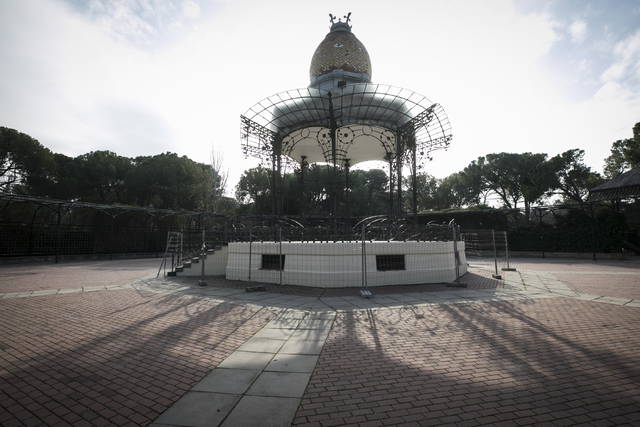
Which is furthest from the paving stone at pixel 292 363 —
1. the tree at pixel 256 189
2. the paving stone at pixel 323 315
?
the tree at pixel 256 189

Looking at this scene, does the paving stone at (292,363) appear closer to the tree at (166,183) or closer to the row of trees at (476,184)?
the row of trees at (476,184)

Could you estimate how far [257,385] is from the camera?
3441mm

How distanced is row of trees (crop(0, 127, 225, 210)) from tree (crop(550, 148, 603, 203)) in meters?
47.0

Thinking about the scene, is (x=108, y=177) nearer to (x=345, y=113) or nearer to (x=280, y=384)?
(x=345, y=113)

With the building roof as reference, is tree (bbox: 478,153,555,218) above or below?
above

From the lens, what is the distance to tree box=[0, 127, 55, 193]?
28297mm

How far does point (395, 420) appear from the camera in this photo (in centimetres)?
275

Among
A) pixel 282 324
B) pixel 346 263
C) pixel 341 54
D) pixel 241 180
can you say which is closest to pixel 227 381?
pixel 282 324

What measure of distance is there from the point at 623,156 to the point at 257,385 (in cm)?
4759

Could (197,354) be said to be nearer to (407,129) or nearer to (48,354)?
(48,354)

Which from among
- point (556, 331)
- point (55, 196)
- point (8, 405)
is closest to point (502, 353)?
point (556, 331)

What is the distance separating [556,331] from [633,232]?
26.9 meters

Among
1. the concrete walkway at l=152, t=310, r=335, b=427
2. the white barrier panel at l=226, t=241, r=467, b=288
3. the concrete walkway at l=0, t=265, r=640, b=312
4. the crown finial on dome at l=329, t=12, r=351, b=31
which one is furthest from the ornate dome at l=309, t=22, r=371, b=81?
the concrete walkway at l=152, t=310, r=335, b=427

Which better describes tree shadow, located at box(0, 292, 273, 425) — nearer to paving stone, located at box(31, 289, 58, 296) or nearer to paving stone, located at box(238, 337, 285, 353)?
paving stone, located at box(238, 337, 285, 353)
